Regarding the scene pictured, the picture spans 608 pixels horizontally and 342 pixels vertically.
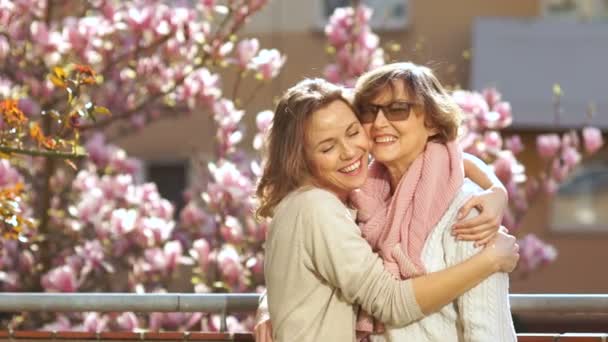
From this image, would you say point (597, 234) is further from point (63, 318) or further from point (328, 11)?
point (63, 318)

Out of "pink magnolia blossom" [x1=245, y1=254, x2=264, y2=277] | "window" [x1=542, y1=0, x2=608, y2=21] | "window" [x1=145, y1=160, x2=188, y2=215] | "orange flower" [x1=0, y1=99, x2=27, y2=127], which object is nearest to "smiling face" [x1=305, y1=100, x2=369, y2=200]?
"orange flower" [x1=0, y1=99, x2=27, y2=127]

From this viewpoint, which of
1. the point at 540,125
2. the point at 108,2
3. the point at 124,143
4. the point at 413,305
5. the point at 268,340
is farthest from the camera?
the point at 124,143

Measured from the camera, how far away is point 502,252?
12.8 feet

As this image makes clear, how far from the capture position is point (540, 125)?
14039 millimetres

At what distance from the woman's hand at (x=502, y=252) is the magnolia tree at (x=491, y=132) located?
11.9ft

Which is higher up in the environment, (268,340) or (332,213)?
(332,213)

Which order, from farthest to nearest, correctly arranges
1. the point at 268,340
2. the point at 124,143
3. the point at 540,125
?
the point at 124,143 < the point at 540,125 < the point at 268,340

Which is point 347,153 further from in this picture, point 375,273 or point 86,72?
point 86,72

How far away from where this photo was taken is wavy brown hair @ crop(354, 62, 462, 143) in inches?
158

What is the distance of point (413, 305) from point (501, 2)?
35.7ft

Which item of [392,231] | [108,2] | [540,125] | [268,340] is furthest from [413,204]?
[540,125]

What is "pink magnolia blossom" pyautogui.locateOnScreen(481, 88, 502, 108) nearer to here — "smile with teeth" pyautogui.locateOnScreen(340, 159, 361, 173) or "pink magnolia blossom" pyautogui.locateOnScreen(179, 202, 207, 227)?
"pink magnolia blossom" pyautogui.locateOnScreen(179, 202, 207, 227)

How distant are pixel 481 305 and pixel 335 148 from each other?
56 cm

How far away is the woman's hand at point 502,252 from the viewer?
3871 millimetres
